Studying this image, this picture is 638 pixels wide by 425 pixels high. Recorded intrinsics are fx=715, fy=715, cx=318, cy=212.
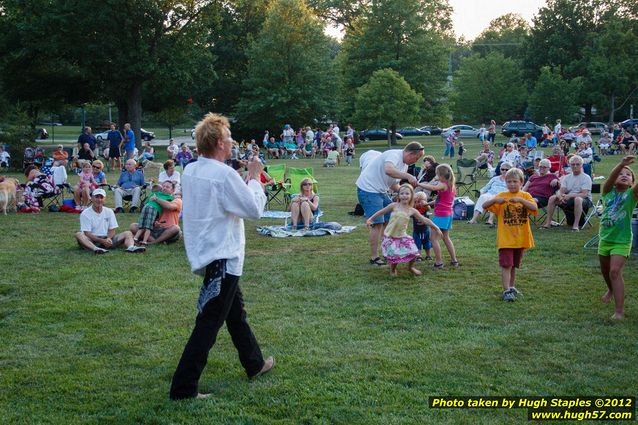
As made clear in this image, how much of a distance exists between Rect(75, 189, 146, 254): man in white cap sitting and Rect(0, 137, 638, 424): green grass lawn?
14.7 inches

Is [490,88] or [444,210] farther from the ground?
[490,88]

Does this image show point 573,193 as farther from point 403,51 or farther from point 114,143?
point 403,51

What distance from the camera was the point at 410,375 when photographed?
202 inches

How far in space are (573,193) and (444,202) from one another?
14.1 ft

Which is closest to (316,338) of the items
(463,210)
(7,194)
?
(463,210)

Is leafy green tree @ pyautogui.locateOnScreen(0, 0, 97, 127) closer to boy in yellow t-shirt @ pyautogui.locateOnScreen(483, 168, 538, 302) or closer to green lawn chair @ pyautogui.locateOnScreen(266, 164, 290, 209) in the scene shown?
green lawn chair @ pyautogui.locateOnScreen(266, 164, 290, 209)

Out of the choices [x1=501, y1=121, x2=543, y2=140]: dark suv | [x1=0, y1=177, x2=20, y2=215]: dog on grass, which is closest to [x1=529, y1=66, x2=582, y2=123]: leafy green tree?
[x1=501, y1=121, x2=543, y2=140]: dark suv

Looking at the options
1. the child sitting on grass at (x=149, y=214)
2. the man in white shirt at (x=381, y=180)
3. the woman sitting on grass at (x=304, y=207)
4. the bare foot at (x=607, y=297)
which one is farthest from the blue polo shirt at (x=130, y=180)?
the bare foot at (x=607, y=297)

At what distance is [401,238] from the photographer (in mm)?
8562

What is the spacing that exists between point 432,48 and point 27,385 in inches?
1829

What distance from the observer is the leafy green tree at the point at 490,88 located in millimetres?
57688

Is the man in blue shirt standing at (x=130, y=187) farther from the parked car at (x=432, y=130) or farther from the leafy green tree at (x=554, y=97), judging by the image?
the parked car at (x=432, y=130)

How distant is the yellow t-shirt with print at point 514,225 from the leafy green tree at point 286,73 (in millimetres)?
36905

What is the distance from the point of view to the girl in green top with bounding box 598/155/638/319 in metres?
6.49
